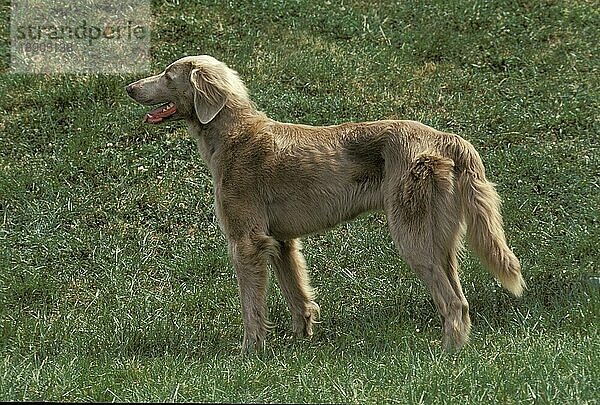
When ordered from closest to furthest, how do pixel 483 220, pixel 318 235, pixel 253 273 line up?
pixel 483 220
pixel 253 273
pixel 318 235

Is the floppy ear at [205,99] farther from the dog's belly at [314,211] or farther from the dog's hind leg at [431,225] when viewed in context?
the dog's hind leg at [431,225]

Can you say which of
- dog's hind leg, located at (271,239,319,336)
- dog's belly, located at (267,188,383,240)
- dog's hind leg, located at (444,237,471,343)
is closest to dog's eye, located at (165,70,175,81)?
dog's belly, located at (267,188,383,240)

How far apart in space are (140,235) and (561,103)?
17.5 ft

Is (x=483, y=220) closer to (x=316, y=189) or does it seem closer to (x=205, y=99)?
(x=316, y=189)

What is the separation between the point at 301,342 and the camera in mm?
6605

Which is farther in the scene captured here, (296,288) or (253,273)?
(296,288)

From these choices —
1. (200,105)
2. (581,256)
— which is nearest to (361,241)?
(581,256)

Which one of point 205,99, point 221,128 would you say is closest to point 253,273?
point 221,128

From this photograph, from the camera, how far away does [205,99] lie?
665 cm

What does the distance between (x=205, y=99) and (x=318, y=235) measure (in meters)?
2.56

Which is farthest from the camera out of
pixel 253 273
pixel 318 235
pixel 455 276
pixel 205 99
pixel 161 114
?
pixel 318 235

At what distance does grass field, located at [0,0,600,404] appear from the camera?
16.3 feet

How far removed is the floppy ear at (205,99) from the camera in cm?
665

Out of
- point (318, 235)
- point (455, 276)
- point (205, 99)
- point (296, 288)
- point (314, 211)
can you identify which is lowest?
point (318, 235)
